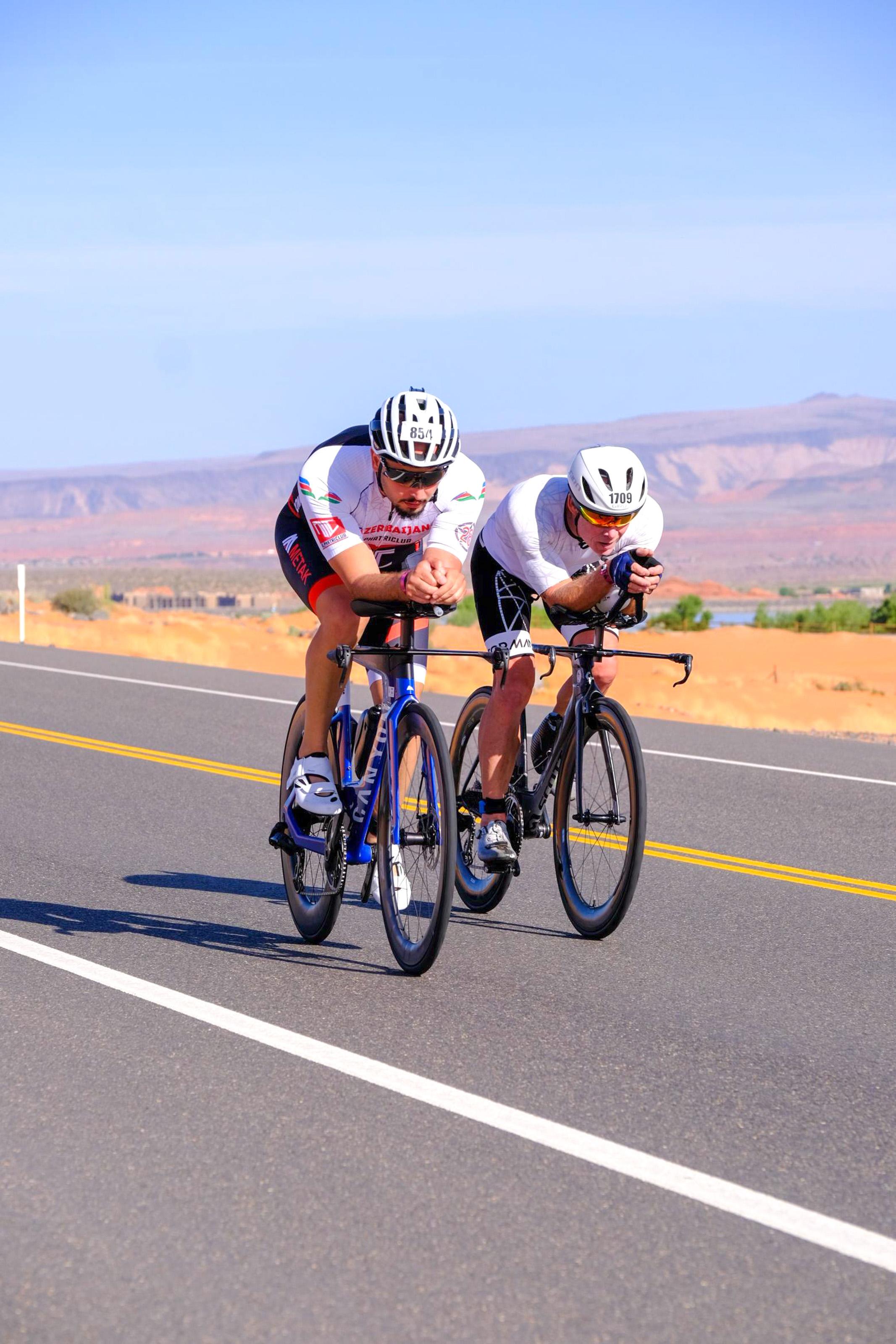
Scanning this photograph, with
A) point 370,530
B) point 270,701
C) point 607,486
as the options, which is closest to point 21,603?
point 270,701

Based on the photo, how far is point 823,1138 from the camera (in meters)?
4.45

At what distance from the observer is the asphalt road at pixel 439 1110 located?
348cm

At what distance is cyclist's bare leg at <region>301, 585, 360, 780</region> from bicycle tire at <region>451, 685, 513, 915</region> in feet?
2.35

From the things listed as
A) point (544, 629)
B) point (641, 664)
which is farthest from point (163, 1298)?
point (544, 629)

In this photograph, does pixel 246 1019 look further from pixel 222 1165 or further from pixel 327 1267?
pixel 327 1267

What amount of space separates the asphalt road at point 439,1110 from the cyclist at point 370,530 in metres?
0.97

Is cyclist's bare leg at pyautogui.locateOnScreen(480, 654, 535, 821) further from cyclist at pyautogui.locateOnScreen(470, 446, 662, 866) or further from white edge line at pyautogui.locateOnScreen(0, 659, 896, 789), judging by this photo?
white edge line at pyautogui.locateOnScreen(0, 659, 896, 789)

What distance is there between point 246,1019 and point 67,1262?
5.98 ft

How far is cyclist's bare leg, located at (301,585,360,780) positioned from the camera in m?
6.15

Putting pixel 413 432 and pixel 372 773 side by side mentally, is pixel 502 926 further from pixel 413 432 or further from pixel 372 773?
pixel 413 432

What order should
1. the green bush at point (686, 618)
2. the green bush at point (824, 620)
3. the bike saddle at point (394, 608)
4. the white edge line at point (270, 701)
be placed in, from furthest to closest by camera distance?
the green bush at point (686, 618)
the green bush at point (824, 620)
the white edge line at point (270, 701)
the bike saddle at point (394, 608)

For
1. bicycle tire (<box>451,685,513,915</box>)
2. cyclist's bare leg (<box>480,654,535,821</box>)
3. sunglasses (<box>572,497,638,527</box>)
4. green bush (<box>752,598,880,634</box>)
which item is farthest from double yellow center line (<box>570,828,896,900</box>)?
green bush (<box>752,598,880,634</box>)

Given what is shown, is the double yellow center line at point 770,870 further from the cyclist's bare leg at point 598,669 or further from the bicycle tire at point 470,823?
the cyclist's bare leg at point 598,669

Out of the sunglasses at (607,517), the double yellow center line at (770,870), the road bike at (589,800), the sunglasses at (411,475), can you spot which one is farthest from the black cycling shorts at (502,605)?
the double yellow center line at (770,870)
